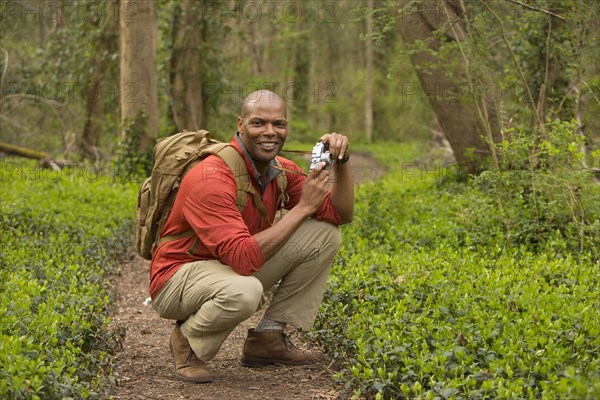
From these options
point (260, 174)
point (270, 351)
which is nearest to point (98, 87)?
point (260, 174)

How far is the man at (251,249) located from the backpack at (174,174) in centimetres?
6

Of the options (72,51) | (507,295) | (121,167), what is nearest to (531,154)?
(507,295)

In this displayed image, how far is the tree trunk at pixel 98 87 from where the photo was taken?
1772 cm

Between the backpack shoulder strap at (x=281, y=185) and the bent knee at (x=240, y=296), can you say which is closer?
the bent knee at (x=240, y=296)

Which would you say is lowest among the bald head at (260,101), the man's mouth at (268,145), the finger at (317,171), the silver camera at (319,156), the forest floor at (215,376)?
the forest floor at (215,376)

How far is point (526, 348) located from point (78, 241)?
573cm

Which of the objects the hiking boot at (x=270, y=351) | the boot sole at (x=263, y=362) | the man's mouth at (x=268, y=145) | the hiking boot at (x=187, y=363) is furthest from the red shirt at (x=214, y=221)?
the boot sole at (x=263, y=362)

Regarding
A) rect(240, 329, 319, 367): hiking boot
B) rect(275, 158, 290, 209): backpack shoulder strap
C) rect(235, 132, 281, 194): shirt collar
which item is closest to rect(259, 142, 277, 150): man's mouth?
rect(235, 132, 281, 194): shirt collar

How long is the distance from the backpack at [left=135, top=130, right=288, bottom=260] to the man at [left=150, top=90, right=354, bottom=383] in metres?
0.06

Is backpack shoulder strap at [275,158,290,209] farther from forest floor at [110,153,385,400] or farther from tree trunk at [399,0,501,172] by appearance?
tree trunk at [399,0,501,172]

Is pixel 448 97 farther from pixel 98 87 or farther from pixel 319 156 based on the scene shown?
pixel 98 87

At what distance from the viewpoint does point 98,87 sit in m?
18.4

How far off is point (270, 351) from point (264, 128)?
4.85 feet

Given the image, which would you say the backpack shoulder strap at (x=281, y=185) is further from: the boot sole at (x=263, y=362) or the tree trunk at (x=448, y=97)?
the tree trunk at (x=448, y=97)
